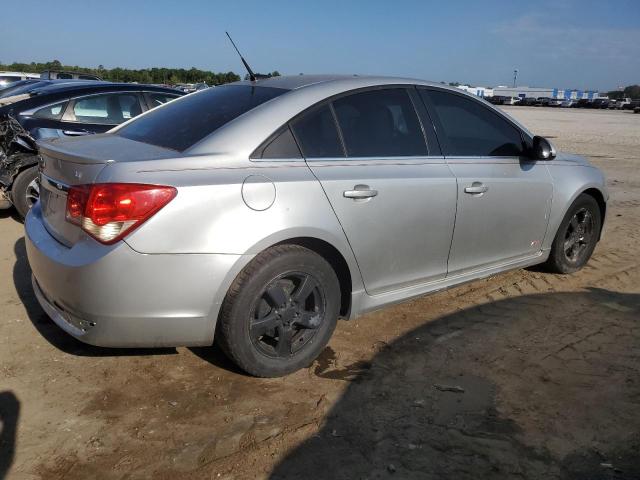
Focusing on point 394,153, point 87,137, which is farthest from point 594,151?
point 87,137

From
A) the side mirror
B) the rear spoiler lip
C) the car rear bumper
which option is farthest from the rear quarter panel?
the rear spoiler lip

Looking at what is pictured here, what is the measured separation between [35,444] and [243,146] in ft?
5.78

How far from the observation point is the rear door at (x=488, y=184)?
400cm

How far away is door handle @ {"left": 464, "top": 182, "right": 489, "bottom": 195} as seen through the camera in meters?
3.96

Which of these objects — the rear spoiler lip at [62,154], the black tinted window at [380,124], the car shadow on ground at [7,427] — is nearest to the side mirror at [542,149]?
the black tinted window at [380,124]

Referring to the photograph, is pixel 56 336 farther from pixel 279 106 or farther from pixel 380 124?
pixel 380 124

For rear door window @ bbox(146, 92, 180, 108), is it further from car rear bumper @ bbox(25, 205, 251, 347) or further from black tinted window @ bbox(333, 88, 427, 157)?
car rear bumper @ bbox(25, 205, 251, 347)

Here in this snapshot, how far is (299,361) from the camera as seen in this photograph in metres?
3.37

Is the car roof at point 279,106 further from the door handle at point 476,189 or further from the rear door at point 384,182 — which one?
the door handle at point 476,189

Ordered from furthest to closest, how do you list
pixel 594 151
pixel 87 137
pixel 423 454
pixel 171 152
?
1. pixel 594 151
2. pixel 87 137
3. pixel 171 152
4. pixel 423 454

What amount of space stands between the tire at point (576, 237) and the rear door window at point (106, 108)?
17.7 feet

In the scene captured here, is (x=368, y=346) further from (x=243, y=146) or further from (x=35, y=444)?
(x=35, y=444)

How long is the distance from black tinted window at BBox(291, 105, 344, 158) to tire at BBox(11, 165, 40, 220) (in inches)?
171

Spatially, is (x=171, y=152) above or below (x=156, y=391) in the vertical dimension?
above
